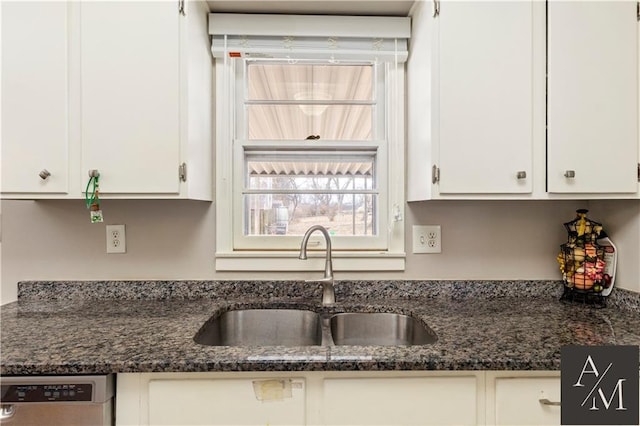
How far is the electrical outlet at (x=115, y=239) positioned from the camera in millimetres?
1585

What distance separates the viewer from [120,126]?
1.29 metres

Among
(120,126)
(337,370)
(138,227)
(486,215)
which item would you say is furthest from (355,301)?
(120,126)

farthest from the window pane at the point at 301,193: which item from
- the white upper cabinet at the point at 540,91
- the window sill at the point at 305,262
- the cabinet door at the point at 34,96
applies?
the cabinet door at the point at 34,96

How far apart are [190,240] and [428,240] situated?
1.09 metres

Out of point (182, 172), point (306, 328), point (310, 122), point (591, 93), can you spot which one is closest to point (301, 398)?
point (306, 328)

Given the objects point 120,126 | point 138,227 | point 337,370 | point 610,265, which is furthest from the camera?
point 138,227

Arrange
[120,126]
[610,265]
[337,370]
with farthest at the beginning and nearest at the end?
[610,265] → [120,126] → [337,370]

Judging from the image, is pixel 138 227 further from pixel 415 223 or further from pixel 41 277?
pixel 415 223

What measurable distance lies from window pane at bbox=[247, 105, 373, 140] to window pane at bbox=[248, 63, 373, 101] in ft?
0.16

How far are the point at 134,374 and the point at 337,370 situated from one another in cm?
55

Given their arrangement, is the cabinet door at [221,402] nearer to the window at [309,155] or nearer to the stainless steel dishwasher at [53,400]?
the stainless steel dishwasher at [53,400]

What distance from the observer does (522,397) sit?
3.19 ft

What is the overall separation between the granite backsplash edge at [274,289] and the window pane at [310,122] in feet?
2.24

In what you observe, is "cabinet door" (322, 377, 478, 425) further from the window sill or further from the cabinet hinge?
the cabinet hinge
